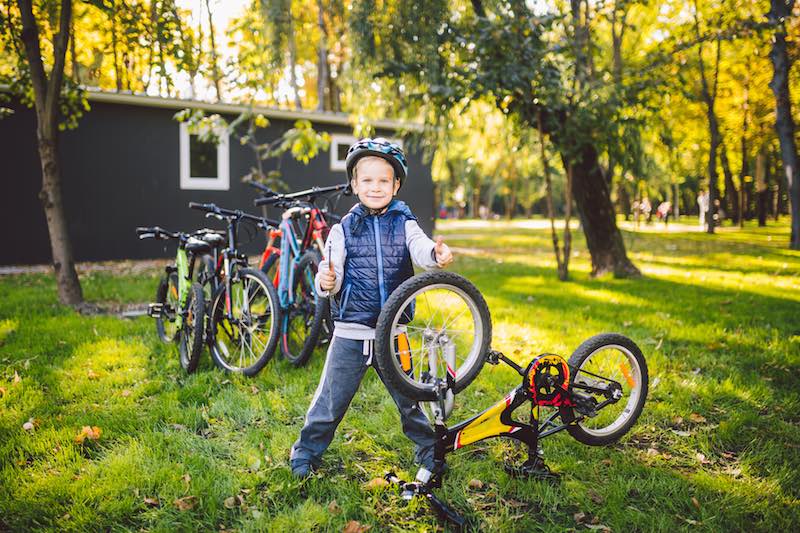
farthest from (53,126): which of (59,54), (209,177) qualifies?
(209,177)

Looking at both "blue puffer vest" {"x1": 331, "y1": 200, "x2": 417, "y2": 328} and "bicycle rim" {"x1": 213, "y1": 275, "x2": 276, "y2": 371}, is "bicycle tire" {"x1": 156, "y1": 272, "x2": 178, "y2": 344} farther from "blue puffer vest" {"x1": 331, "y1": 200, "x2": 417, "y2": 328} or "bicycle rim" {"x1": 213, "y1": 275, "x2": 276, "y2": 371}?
"blue puffer vest" {"x1": 331, "y1": 200, "x2": 417, "y2": 328}

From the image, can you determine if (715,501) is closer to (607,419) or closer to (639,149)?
(607,419)

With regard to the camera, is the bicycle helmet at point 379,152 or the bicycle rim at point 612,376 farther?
the bicycle rim at point 612,376

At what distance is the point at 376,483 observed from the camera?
260 centimetres

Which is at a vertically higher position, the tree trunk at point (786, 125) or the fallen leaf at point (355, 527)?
the tree trunk at point (786, 125)

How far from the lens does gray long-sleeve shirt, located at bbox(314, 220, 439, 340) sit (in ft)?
7.98

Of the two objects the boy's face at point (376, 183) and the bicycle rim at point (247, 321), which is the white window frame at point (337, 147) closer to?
the bicycle rim at point (247, 321)

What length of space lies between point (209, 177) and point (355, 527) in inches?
462

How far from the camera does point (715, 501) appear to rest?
247 centimetres

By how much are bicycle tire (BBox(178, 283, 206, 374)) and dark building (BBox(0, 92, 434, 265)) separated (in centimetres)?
855

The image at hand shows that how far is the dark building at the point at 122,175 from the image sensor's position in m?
10.6

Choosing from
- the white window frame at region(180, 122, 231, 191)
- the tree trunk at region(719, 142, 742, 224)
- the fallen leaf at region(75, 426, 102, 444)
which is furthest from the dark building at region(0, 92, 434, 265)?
the tree trunk at region(719, 142, 742, 224)

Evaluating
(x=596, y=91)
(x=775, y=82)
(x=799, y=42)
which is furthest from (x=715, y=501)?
(x=799, y=42)

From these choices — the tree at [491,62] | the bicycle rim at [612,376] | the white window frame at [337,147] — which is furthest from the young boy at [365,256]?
the white window frame at [337,147]
